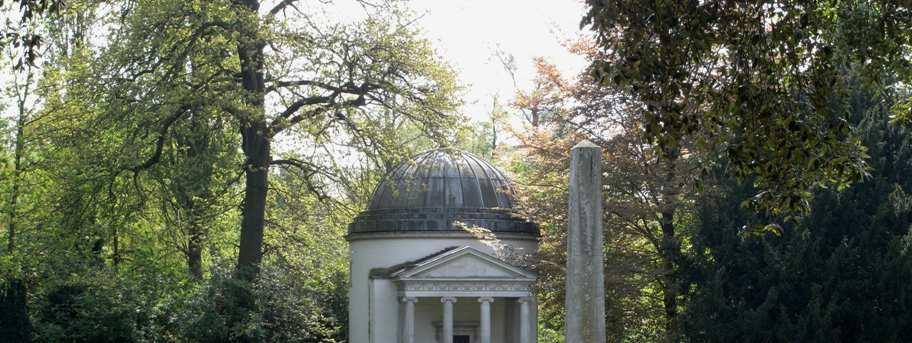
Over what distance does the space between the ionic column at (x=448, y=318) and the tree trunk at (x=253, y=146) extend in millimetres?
4312

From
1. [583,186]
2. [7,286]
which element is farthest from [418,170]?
[583,186]

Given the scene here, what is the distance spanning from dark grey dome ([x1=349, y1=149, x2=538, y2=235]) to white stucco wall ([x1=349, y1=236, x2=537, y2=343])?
35 cm

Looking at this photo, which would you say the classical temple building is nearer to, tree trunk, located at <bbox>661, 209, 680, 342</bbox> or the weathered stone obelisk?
tree trunk, located at <bbox>661, 209, 680, 342</bbox>

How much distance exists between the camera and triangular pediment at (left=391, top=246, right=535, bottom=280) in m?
28.1

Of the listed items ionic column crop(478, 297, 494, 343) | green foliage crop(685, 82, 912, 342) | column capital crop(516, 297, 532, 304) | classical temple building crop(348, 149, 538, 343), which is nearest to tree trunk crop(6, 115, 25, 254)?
classical temple building crop(348, 149, 538, 343)

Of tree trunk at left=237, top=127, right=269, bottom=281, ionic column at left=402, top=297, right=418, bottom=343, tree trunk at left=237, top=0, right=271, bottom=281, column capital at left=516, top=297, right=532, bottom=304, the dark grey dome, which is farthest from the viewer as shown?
the dark grey dome

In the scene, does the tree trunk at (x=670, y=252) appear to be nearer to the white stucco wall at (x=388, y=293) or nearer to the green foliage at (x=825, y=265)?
the green foliage at (x=825, y=265)

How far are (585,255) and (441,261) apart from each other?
543 inches

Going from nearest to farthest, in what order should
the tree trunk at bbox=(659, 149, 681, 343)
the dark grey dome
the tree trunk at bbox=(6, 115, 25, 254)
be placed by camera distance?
the tree trunk at bbox=(659, 149, 681, 343) → the dark grey dome → the tree trunk at bbox=(6, 115, 25, 254)

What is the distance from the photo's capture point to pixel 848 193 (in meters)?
20.4

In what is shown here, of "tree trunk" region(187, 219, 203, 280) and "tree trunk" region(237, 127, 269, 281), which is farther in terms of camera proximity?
"tree trunk" region(187, 219, 203, 280)

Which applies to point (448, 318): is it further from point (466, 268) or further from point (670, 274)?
point (670, 274)

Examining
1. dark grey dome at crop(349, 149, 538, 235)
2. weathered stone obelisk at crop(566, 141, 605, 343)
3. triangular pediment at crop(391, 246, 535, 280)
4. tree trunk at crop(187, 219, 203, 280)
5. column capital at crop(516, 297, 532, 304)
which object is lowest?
weathered stone obelisk at crop(566, 141, 605, 343)

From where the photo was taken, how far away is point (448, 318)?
28.1 metres
